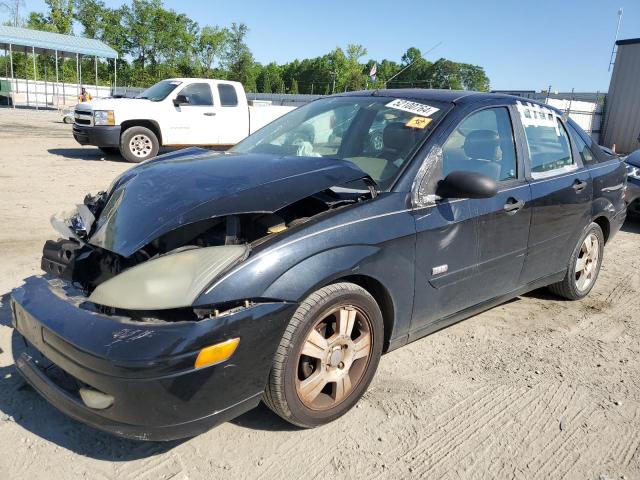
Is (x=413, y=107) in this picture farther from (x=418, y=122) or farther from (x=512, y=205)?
(x=512, y=205)

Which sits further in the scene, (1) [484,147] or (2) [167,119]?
(2) [167,119]

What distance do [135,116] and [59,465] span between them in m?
10.3

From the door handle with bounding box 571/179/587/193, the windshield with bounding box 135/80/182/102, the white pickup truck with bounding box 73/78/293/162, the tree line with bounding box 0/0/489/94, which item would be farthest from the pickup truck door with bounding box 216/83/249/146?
the tree line with bounding box 0/0/489/94

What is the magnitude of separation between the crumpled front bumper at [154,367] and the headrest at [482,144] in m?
1.78

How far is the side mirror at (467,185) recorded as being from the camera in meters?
2.81

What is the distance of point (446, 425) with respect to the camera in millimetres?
2693

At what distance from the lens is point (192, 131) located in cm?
1216

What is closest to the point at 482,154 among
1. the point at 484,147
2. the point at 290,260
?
the point at 484,147

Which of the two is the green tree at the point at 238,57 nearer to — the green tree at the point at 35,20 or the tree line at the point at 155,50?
the tree line at the point at 155,50

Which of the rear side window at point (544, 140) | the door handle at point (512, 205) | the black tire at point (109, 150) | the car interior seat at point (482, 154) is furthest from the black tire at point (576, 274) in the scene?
the black tire at point (109, 150)

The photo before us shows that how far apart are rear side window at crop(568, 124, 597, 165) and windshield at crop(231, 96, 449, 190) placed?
1683 mm

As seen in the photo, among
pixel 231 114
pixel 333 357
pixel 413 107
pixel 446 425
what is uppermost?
pixel 413 107

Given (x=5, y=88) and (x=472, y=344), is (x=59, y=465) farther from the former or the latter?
(x=5, y=88)

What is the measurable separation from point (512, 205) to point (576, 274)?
1.54 meters
